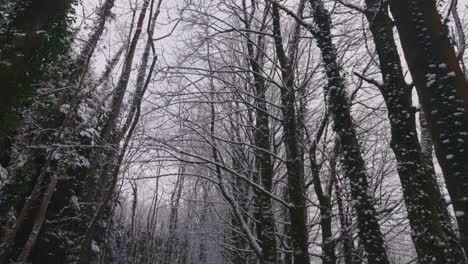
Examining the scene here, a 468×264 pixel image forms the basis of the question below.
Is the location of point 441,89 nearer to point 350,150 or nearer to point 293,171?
point 350,150

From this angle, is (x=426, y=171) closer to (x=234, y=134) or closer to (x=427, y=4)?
(x=427, y=4)

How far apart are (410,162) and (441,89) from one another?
1.73 meters

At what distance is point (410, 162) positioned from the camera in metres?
3.58

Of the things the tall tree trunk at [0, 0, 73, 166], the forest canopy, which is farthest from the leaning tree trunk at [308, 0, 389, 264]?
the tall tree trunk at [0, 0, 73, 166]

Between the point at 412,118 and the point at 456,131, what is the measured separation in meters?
1.94

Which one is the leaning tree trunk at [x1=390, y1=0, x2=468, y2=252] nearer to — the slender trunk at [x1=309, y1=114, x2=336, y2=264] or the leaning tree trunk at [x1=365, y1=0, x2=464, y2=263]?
the leaning tree trunk at [x1=365, y1=0, x2=464, y2=263]

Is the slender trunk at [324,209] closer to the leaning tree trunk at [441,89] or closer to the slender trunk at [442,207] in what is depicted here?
the slender trunk at [442,207]

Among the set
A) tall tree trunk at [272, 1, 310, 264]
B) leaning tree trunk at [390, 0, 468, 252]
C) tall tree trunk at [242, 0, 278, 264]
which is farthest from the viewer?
tall tree trunk at [242, 0, 278, 264]

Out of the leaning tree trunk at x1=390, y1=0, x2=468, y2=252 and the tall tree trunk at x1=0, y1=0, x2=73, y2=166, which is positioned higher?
the tall tree trunk at x1=0, y1=0, x2=73, y2=166

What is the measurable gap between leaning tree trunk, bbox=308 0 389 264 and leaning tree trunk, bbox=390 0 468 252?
2.10 meters

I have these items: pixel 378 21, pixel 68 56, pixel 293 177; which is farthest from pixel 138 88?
pixel 378 21

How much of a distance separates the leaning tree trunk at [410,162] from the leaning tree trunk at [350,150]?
1.72ft

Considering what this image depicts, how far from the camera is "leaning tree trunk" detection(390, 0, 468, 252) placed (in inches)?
77.0

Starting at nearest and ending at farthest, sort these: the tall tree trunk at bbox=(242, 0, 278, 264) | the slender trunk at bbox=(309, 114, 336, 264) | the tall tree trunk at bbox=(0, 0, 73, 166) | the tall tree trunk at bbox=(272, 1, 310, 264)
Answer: the tall tree trunk at bbox=(0, 0, 73, 166) < the tall tree trunk at bbox=(272, 1, 310, 264) < the slender trunk at bbox=(309, 114, 336, 264) < the tall tree trunk at bbox=(242, 0, 278, 264)
